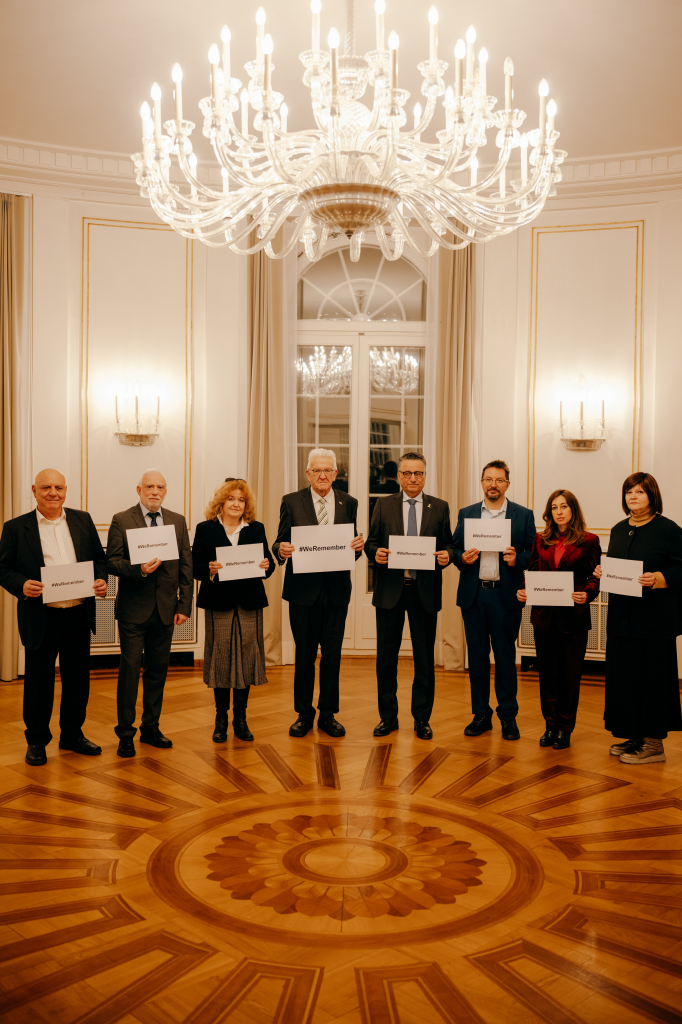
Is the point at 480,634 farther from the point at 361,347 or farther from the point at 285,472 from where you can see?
A: the point at 361,347

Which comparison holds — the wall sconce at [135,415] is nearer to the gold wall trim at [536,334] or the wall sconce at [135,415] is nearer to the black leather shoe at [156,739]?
the black leather shoe at [156,739]

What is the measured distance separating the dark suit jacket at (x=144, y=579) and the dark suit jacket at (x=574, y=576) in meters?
2.11

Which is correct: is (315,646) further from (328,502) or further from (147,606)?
(147,606)

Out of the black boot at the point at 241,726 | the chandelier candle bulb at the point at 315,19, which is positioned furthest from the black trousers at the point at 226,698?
the chandelier candle bulb at the point at 315,19

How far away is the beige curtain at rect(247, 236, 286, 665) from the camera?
688cm

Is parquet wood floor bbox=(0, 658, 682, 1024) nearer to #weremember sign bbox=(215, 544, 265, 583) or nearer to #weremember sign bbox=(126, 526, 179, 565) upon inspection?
#weremember sign bbox=(215, 544, 265, 583)

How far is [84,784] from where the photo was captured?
4.07m

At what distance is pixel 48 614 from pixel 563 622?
2932mm

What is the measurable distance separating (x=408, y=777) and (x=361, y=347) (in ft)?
13.9

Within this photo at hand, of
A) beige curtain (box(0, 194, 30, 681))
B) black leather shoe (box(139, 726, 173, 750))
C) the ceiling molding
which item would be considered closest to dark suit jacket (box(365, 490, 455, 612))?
black leather shoe (box(139, 726, 173, 750))

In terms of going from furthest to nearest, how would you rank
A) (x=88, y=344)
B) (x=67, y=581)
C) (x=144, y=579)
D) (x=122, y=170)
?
(x=88, y=344), (x=122, y=170), (x=144, y=579), (x=67, y=581)

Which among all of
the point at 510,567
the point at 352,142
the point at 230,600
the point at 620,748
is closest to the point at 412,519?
the point at 510,567

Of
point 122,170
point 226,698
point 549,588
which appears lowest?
point 226,698

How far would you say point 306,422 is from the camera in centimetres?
734
